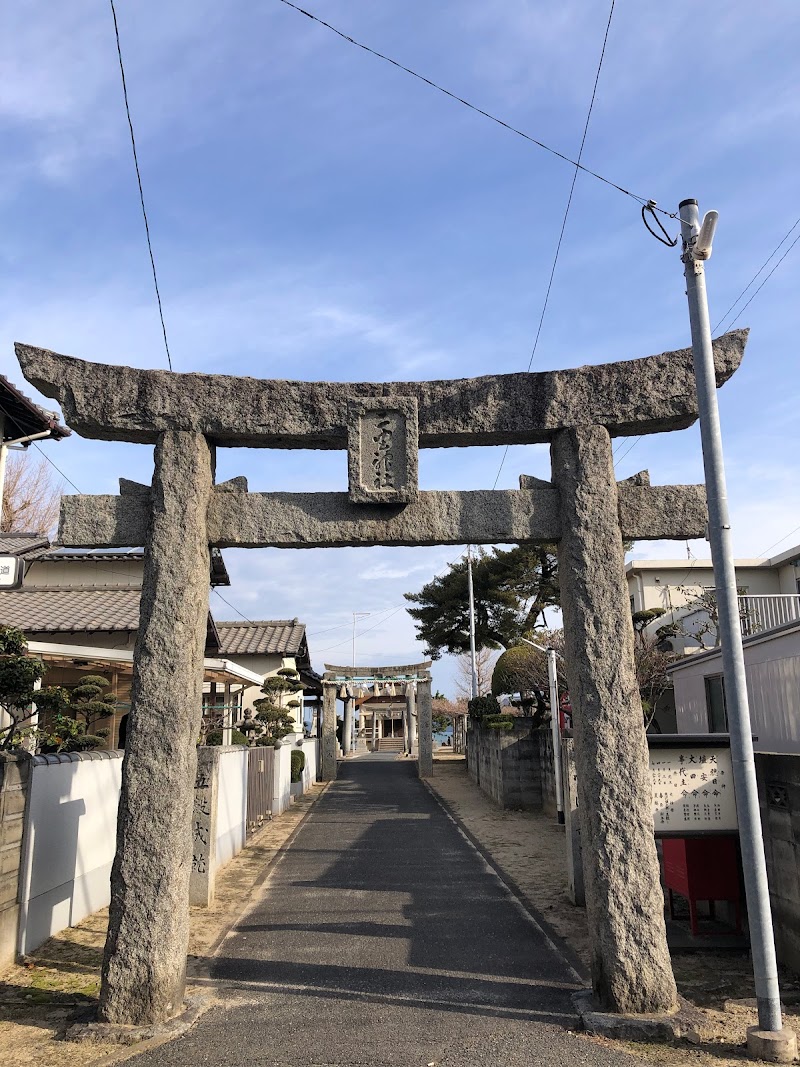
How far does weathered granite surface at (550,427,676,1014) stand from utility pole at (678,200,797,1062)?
2.52 ft

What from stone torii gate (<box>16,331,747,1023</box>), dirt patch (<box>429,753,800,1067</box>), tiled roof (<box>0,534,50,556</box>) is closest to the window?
dirt patch (<box>429,753,800,1067</box>)

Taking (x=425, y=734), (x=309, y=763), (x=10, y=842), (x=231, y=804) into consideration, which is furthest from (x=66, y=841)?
(x=425, y=734)

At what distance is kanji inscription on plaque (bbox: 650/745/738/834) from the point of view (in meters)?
7.29

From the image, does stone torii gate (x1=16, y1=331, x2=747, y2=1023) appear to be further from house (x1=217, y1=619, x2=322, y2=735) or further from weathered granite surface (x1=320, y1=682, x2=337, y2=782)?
weathered granite surface (x1=320, y1=682, x2=337, y2=782)

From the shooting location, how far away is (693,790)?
7.39 meters

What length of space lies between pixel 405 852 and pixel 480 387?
9.20 m

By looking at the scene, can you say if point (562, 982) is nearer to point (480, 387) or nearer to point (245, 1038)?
point (245, 1038)

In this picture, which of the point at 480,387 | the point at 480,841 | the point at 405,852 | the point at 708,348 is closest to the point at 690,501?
the point at 708,348

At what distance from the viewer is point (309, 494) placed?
7.21 metres

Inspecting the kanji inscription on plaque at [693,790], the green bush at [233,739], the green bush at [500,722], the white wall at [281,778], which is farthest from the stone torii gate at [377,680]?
the kanji inscription on plaque at [693,790]

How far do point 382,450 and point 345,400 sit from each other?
596mm

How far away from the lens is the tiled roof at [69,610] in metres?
16.0

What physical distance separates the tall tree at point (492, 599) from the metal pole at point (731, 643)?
21790 mm

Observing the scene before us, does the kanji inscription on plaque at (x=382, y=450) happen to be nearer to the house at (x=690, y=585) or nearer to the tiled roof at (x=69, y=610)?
the tiled roof at (x=69, y=610)
